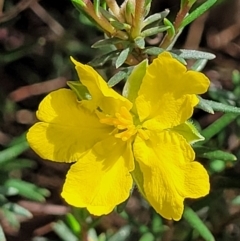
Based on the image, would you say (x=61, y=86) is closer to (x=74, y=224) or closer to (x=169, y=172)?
(x=74, y=224)

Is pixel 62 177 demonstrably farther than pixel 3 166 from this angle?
Yes

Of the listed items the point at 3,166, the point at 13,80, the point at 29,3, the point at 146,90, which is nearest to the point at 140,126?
the point at 146,90

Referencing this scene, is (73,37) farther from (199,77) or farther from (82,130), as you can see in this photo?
(199,77)

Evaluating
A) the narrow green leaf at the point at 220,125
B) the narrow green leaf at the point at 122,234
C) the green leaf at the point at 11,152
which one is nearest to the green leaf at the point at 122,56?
the narrow green leaf at the point at 220,125

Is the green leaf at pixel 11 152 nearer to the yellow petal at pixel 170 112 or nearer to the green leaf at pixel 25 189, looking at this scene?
the green leaf at pixel 25 189

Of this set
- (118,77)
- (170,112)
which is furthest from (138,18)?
(170,112)
